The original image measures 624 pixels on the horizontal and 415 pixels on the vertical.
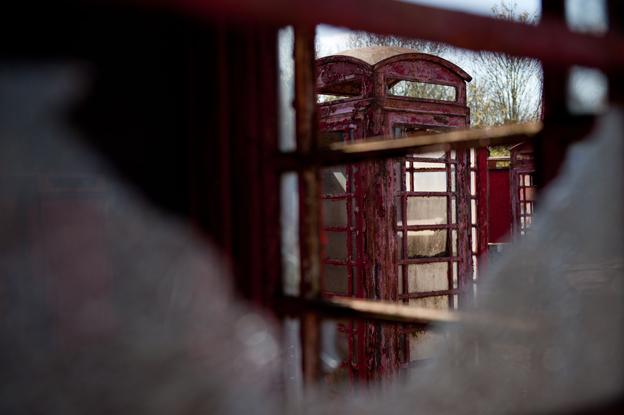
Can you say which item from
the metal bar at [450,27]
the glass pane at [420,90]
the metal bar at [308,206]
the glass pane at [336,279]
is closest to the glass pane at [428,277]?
the glass pane at [336,279]

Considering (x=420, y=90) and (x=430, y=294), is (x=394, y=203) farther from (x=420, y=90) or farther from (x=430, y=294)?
(x=420, y=90)

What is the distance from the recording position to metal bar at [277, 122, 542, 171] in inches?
49.1

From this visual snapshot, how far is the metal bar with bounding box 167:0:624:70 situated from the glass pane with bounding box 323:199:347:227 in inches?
156

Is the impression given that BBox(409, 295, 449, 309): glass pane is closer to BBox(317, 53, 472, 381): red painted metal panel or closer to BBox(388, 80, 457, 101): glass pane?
BBox(317, 53, 472, 381): red painted metal panel

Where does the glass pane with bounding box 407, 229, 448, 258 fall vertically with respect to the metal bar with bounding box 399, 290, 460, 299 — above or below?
above

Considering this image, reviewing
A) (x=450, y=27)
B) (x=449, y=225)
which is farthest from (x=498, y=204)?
(x=450, y=27)

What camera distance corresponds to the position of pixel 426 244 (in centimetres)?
525

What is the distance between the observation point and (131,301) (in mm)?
1272

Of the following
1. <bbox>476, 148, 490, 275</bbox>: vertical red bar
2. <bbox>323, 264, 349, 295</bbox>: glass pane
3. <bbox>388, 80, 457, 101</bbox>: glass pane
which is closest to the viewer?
<bbox>323, 264, 349, 295</bbox>: glass pane

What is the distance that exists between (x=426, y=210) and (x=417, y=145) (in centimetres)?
396

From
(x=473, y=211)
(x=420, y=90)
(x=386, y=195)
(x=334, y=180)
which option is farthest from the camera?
(x=420, y=90)

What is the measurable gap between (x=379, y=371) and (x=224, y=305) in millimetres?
3522

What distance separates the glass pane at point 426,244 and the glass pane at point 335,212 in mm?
618

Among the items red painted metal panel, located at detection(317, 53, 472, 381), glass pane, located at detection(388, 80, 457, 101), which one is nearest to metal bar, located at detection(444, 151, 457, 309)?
red painted metal panel, located at detection(317, 53, 472, 381)
